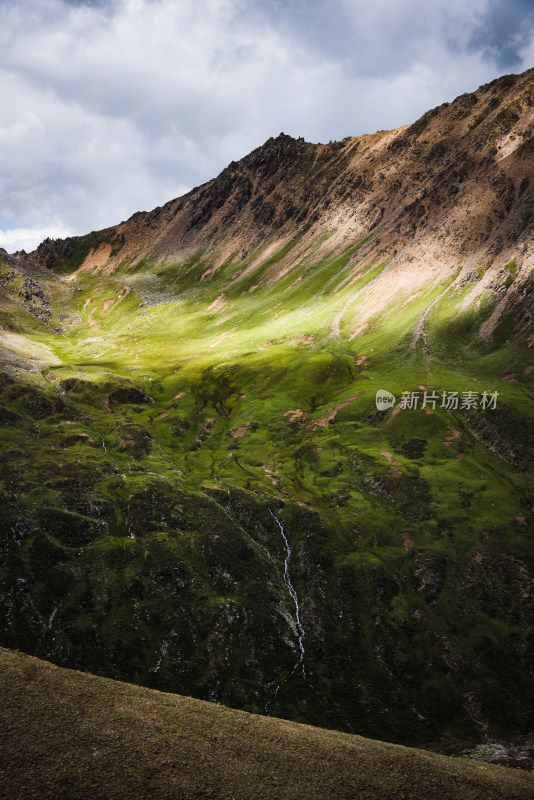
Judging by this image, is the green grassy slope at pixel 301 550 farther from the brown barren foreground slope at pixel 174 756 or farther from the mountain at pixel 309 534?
the brown barren foreground slope at pixel 174 756

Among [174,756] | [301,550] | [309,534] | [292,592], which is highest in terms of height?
[174,756]

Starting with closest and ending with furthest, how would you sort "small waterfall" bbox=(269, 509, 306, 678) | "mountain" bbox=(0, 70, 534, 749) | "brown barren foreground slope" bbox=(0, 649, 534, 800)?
"brown barren foreground slope" bbox=(0, 649, 534, 800), "mountain" bbox=(0, 70, 534, 749), "small waterfall" bbox=(269, 509, 306, 678)

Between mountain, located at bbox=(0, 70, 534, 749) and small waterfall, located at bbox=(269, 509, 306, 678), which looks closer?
mountain, located at bbox=(0, 70, 534, 749)

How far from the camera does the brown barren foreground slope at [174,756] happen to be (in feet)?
94.9

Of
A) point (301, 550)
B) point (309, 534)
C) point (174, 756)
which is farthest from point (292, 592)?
point (174, 756)

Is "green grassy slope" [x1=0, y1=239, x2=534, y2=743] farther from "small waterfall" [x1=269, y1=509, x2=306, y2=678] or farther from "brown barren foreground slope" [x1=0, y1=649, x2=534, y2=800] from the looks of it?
"brown barren foreground slope" [x1=0, y1=649, x2=534, y2=800]

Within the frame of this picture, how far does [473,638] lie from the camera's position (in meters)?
72.6

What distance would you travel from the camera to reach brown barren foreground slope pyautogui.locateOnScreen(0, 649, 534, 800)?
2892 centimetres

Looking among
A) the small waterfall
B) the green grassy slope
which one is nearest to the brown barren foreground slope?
the green grassy slope

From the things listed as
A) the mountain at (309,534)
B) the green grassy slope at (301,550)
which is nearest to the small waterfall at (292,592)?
the mountain at (309,534)

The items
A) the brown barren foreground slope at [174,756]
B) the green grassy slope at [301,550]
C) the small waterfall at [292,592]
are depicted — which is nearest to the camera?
the brown barren foreground slope at [174,756]

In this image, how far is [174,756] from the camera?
104 ft

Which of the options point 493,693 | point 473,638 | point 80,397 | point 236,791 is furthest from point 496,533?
point 80,397

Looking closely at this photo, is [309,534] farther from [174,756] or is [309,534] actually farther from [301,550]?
→ [174,756]
